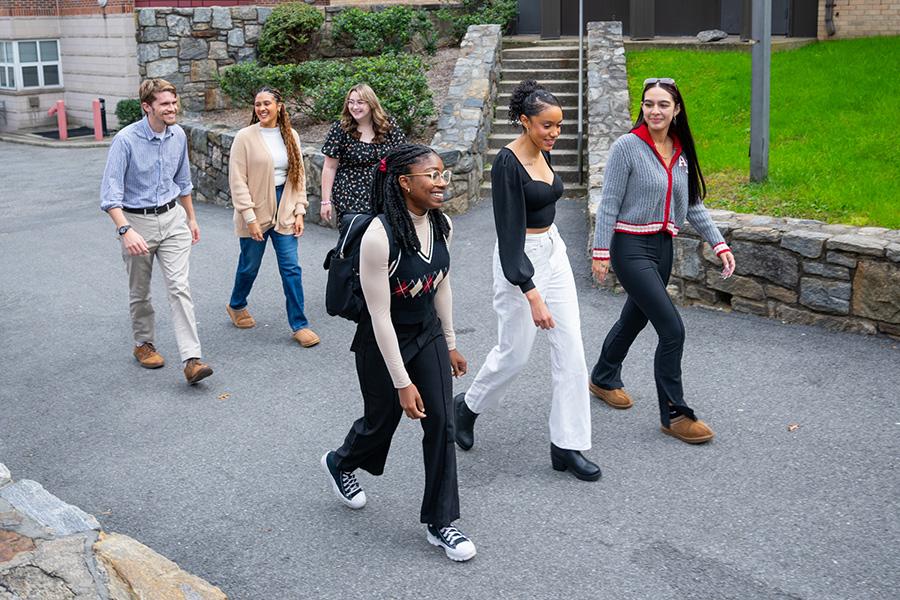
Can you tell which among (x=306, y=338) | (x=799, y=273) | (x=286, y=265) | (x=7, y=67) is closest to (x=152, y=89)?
(x=286, y=265)

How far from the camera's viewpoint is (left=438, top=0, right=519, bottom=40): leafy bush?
18781 millimetres

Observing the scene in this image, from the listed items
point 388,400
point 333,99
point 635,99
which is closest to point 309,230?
point 333,99

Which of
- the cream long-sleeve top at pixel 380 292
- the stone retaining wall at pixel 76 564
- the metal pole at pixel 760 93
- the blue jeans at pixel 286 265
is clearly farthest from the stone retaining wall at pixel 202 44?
the stone retaining wall at pixel 76 564

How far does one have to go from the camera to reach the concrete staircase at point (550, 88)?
44.4 feet

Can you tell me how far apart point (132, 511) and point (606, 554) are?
8.07 feet

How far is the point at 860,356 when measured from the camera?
7.80m

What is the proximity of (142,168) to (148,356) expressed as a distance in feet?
4.71

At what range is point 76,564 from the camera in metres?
4.23

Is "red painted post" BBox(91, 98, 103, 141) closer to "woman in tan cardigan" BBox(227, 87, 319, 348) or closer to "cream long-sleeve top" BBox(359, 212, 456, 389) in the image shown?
"woman in tan cardigan" BBox(227, 87, 319, 348)

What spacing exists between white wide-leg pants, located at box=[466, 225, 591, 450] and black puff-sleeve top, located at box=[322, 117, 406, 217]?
8.18ft

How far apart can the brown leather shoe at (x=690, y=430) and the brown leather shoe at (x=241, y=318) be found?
3.96 m

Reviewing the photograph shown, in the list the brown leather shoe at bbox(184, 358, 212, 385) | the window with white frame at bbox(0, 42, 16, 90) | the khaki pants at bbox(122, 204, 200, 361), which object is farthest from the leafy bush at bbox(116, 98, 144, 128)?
the brown leather shoe at bbox(184, 358, 212, 385)

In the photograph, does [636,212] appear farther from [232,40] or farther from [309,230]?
[232,40]

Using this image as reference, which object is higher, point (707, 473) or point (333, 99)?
point (333, 99)
